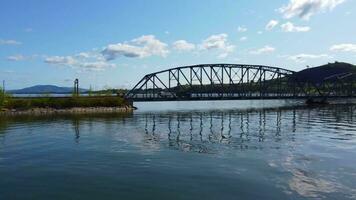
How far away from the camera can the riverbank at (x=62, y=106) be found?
4877 inches

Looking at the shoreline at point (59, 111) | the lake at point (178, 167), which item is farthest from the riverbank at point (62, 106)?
the lake at point (178, 167)

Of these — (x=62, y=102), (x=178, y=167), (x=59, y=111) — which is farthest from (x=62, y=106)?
(x=178, y=167)

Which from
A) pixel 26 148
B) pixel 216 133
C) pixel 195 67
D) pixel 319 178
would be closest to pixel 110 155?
pixel 26 148

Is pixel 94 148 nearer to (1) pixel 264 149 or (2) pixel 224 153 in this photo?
(2) pixel 224 153

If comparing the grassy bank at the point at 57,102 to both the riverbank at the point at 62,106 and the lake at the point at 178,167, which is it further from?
the lake at the point at 178,167

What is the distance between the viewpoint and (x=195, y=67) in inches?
7751

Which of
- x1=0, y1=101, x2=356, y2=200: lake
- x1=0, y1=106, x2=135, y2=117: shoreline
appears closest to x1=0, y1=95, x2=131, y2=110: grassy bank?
x1=0, y1=106, x2=135, y2=117: shoreline

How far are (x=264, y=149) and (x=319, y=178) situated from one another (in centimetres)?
1450

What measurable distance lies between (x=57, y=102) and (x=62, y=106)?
2639 millimetres

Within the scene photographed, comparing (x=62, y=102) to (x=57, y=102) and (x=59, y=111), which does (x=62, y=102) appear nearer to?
(x=57, y=102)

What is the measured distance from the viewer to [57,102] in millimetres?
135375

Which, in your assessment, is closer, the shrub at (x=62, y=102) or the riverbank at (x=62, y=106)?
the riverbank at (x=62, y=106)

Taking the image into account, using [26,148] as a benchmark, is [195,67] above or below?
above

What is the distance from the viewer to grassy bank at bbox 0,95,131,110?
12682cm
